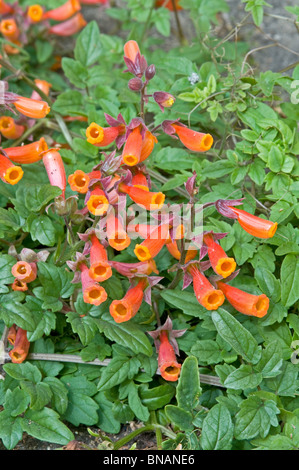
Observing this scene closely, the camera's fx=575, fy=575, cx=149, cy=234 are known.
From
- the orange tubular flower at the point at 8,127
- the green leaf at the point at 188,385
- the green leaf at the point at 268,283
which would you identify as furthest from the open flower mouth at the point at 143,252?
the orange tubular flower at the point at 8,127

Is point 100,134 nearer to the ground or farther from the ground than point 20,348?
farther from the ground

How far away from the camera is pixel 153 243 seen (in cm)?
236

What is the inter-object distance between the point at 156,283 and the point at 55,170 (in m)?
0.71

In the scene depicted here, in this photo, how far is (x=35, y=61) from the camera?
4.09 m

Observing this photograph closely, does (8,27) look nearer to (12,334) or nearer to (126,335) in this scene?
(12,334)

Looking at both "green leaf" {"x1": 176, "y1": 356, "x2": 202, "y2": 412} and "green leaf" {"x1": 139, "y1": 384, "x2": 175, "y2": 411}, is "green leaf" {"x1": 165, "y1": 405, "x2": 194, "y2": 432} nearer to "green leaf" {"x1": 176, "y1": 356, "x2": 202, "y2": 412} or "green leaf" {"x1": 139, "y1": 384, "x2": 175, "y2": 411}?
"green leaf" {"x1": 176, "y1": 356, "x2": 202, "y2": 412}

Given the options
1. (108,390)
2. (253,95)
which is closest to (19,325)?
(108,390)

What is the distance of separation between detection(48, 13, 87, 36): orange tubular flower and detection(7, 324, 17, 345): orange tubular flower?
2.32m

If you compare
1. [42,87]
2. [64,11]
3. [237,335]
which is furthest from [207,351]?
[64,11]

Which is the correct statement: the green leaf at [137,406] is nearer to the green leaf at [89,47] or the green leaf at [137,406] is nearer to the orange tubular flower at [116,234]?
the orange tubular flower at [116,234]

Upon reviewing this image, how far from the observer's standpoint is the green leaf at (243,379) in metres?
2.39

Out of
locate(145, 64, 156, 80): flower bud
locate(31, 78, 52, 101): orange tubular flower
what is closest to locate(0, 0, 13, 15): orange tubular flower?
locate(31, 78, 52, 101): orange tubular flower

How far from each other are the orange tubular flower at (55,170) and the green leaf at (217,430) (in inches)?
46.5
